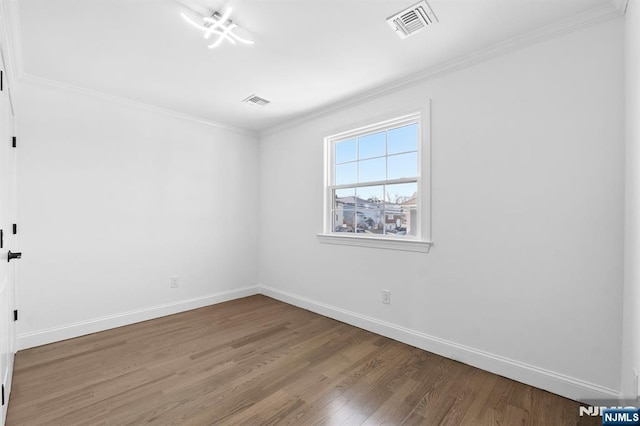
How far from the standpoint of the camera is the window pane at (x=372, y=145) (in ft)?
10.5

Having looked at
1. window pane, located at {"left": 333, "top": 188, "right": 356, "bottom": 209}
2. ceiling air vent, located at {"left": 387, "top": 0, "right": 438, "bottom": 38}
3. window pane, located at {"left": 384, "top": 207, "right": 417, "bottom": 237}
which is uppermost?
ceiling air vent, located at {"left": 387, "top": 0, "right": 438, "bottom": 38}

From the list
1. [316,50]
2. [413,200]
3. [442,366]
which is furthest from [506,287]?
[316,50]

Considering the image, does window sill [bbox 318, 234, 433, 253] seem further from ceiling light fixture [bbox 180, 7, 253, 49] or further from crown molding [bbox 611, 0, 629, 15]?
ceiling light fixture [bbox 180, 7, 253, 49]

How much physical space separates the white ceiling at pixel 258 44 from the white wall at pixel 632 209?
493 millimetres

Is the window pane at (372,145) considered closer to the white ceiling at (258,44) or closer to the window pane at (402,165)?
the window pane at (402,165)

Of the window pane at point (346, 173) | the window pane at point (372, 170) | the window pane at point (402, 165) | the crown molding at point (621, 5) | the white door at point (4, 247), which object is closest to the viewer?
the white door at point (4, 247)

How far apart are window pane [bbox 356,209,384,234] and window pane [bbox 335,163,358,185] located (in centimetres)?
42

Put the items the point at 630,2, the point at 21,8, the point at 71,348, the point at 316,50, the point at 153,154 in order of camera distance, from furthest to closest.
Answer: the point at 153,154 → the point at 71,348 → the point at 316,50 → the point at 21,8 → the point at 630,2

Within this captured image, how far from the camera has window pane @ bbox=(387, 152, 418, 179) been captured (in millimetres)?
2916

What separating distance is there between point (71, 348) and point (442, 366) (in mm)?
3365

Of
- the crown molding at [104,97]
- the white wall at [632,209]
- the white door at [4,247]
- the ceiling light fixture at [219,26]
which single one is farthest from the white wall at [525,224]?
the white door at [4,247]

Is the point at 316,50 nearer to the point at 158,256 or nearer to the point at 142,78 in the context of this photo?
the point at 142,78

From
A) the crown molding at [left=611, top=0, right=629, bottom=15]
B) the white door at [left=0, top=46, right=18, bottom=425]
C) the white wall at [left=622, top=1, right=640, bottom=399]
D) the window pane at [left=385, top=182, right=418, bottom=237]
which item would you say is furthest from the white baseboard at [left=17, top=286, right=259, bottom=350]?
the crown molding at [left=611, top=0, right=629, bottom=15]

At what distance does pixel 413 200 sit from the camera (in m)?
2.91
